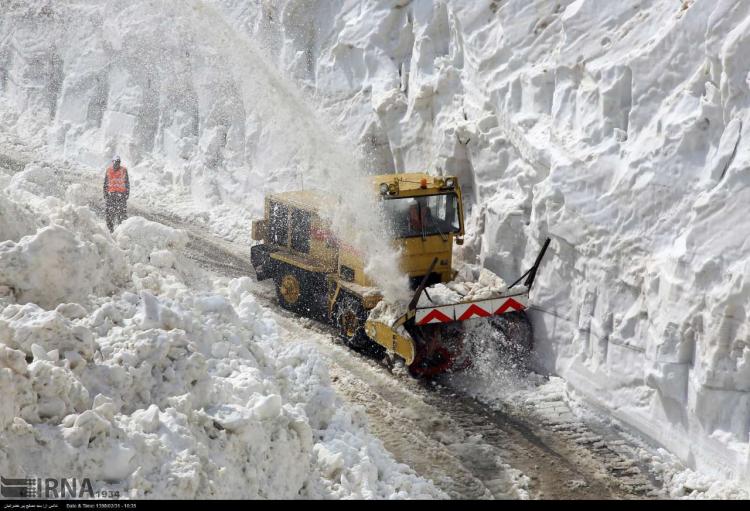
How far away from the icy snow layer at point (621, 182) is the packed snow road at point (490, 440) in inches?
21.0

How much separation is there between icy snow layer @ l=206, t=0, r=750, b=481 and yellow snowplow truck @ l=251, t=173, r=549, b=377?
73 cm

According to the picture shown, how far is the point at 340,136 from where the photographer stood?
16.2m

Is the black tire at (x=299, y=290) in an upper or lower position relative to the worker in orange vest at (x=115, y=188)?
lower

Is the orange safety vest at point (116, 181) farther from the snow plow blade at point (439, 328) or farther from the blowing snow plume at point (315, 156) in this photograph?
the snow plow blade at point (439, 328)

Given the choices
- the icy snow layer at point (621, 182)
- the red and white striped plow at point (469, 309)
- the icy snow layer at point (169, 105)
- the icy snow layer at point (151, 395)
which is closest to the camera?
the icy snow layer at point (151, 395)

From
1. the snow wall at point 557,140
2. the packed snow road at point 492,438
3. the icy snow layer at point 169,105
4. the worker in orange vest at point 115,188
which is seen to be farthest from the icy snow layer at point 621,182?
the worker in orange vest at point 115,188

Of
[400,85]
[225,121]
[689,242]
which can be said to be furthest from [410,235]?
[225,121]

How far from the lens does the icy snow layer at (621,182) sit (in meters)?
8.32

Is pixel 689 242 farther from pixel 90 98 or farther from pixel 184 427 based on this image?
pixel 90 98

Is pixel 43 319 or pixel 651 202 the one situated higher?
pixel 651 202

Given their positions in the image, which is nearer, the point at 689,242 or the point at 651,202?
Result: the point at 689,242

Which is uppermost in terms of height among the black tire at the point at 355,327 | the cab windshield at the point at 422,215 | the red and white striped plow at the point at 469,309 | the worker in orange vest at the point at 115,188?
the worker in orange vest at the point at 115,188
